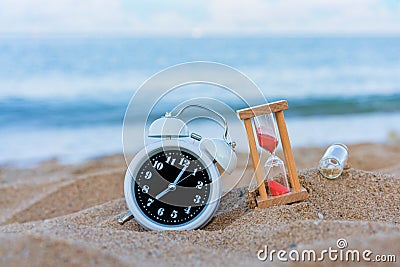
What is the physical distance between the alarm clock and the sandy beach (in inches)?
5.7

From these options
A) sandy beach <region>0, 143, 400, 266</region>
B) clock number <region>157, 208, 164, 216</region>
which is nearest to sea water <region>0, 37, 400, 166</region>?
clock number <region>157, 208, 164, 216</region>

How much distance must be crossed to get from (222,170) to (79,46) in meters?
18.1

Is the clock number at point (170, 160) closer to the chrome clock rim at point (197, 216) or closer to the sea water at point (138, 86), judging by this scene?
the chrome clock rim at point (197, 216)

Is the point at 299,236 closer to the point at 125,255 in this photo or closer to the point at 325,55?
the point at 125,255

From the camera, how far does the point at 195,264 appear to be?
1840 millimetres

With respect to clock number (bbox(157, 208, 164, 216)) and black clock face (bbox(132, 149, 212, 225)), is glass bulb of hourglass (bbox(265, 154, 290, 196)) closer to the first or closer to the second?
black clock face (bbox(132, 149, 212, 225))

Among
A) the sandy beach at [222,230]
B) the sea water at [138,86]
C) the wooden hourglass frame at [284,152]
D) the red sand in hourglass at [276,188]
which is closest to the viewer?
the sandy beach at [222,230]

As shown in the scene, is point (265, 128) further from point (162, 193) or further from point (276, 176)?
point (162, 193)

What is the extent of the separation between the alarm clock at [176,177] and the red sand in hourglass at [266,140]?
0.15 metres

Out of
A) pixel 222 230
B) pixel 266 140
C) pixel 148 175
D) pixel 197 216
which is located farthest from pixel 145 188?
pixel 266 140

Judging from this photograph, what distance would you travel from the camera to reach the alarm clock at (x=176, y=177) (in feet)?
8.05

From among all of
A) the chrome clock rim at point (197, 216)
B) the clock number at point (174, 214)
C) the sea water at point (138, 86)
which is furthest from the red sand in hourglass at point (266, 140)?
the clock number at point (174, 214)

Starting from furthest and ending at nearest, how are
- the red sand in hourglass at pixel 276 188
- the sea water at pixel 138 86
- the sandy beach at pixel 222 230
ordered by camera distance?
the sea water at pixel 138 86, the red sand in hourglass at pixel 276 188, the sandy beach at pixel 222 230

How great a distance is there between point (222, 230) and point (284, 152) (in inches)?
21.4
